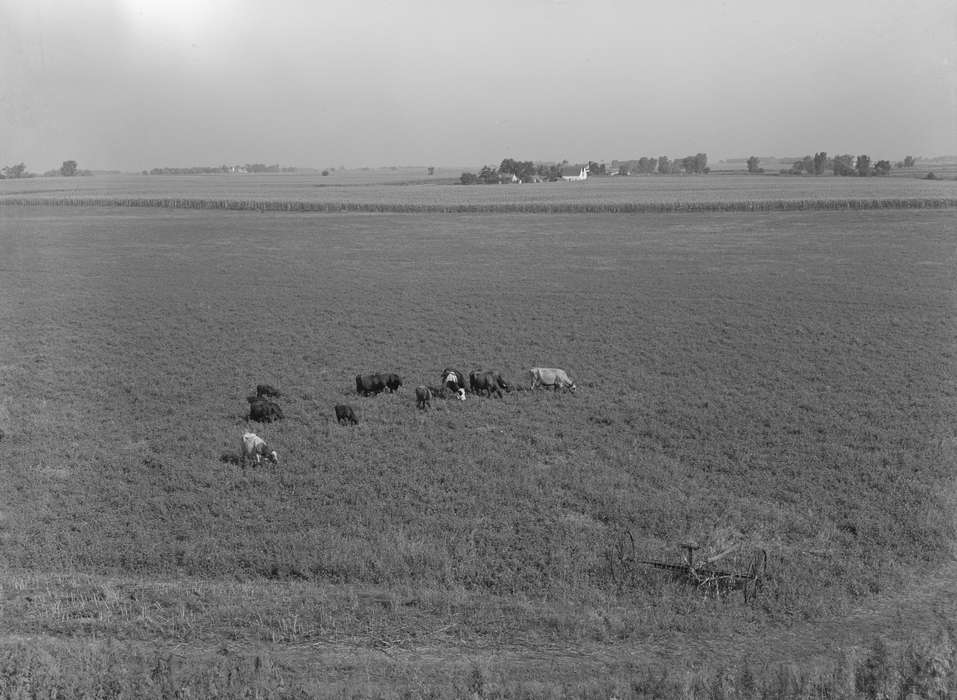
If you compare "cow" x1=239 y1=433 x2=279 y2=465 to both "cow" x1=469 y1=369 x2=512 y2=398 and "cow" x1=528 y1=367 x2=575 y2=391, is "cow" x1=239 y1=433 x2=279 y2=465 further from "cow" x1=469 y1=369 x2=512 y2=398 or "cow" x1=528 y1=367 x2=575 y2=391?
"cow" x1=528 y1=367 x2=575 y2=391

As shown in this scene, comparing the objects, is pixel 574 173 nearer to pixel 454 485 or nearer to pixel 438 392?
pixel 438 392

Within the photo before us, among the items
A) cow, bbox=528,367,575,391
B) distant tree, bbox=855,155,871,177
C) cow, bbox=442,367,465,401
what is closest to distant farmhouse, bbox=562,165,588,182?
distant tree, bbox=855,155,871,177

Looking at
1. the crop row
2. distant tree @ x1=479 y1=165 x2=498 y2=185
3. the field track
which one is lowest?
the field track

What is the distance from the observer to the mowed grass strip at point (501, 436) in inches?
454

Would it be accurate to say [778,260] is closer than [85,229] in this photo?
Yes

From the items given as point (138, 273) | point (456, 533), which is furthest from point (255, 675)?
point (138, 273)

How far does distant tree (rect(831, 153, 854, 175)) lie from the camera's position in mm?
162750

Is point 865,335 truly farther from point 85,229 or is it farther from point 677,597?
point 85,229

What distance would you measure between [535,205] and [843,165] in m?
106

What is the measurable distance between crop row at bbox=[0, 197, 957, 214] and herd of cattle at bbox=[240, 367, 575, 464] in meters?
65.6

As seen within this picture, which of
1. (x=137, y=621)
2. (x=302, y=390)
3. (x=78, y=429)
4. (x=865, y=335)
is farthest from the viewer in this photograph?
(x=865, y=335)

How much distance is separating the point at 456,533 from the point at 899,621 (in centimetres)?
613

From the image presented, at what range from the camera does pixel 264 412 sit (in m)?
17.3

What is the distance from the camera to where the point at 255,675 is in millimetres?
8477
